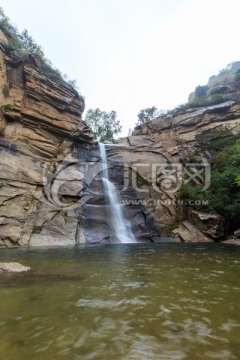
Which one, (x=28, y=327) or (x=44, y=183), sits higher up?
(x=44, y=183)

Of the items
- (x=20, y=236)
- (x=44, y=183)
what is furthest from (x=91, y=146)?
(x=20, y=236)

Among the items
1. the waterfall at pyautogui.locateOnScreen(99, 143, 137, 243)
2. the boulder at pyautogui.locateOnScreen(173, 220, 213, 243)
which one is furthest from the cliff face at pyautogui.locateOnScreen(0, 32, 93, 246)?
the boulder at pyautogui.locateOnScreen(173, 220, 213, 243)

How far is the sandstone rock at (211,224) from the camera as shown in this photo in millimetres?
18594

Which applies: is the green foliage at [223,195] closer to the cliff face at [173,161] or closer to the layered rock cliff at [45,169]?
the cliff face at [173,161]

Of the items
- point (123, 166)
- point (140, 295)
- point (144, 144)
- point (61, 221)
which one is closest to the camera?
point (140, 295)

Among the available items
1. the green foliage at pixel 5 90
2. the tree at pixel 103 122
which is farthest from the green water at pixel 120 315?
the tree at pixel 103 122

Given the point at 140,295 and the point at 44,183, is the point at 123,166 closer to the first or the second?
the point at 44,183

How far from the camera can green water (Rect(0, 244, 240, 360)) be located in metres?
3.10

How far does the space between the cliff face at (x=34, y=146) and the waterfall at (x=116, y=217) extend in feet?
7.98

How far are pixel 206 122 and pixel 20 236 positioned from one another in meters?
Result: 23.1

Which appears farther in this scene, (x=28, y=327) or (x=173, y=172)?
(x=173, y=172)

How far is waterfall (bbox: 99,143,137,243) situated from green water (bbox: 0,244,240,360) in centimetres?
1130

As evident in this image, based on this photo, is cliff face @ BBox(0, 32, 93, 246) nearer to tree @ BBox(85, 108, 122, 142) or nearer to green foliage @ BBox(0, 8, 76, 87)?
green foliage @ BBox(0, 8, 76, 87)

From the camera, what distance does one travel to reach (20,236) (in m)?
15.9
